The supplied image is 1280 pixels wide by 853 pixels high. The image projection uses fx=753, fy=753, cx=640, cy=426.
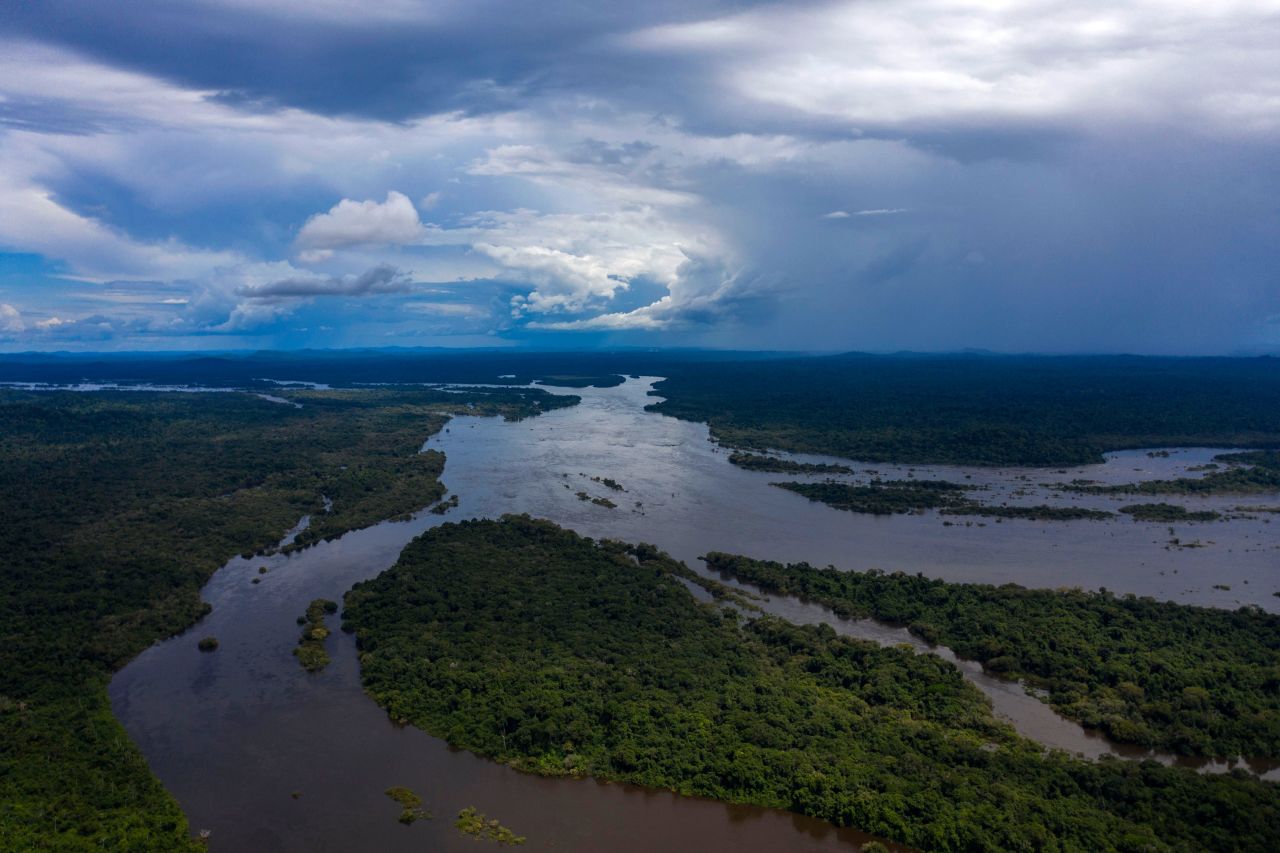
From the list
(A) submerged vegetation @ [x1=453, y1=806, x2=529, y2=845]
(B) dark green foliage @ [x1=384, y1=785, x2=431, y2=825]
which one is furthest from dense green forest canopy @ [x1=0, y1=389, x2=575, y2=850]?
(A) submerged vegetation @ [x1=453, y1=806, x2=529, y2=845]

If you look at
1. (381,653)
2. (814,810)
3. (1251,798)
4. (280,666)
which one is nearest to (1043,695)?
(1251,798)

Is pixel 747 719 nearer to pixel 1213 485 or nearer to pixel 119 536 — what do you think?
pixel 119 536

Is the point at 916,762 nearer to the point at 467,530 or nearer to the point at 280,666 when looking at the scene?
the point at 280,666

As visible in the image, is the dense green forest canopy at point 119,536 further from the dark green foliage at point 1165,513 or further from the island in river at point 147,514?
the dark green foliage at point 1165,513

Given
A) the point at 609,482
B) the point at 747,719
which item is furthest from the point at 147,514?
the point at 747,719

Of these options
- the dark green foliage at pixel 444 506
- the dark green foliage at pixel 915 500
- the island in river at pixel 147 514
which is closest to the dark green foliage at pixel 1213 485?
the island in river at pixel 147 514

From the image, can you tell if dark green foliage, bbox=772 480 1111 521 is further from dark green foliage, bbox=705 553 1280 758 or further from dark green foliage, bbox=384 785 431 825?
dark green foliage, bbox=384 785 431 825
